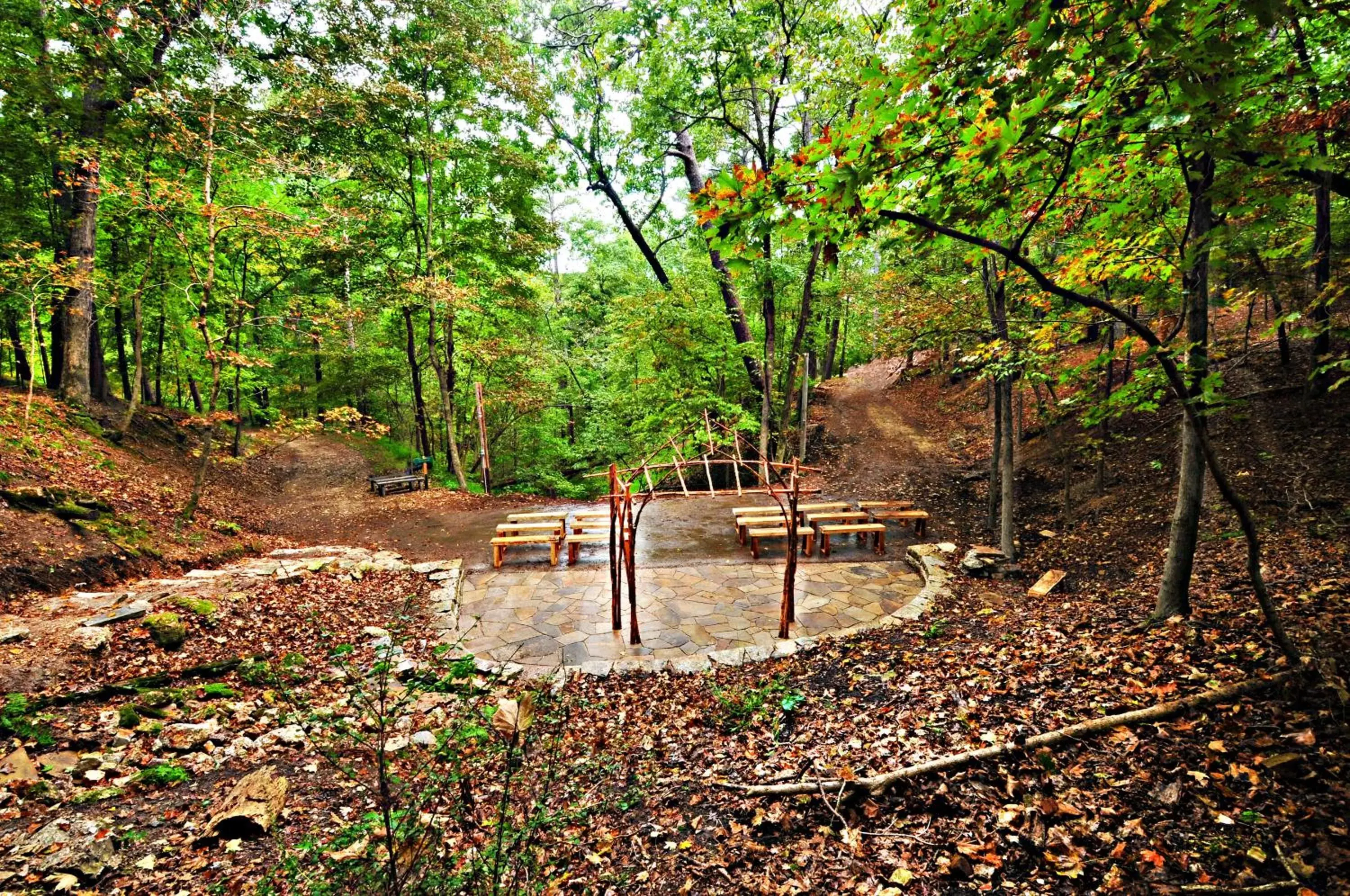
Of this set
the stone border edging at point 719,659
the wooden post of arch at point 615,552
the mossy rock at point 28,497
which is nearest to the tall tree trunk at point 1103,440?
the stone border edging at point 719,659

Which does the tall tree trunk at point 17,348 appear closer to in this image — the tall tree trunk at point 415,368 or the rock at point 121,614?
the tall tree trunk at point 415,368

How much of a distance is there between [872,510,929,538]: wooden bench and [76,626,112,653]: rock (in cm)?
914

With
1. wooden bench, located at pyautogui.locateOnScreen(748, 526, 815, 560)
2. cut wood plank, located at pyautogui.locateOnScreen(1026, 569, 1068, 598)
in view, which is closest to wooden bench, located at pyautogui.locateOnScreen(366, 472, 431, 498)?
wooden bench, located at pyautogui.locateOnScreen(748, 526, 815, 560)

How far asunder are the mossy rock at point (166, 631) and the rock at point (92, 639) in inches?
9.8

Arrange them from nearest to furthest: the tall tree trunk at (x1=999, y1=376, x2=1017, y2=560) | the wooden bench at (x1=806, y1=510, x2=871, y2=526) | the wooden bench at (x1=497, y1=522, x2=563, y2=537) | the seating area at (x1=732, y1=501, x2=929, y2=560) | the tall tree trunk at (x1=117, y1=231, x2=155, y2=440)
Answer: the tall tree trunk at (x1=999, y1=376, x2=1017, y2=560) → the seating area at (x1=732, y1=501, x2=929, y2=560) → the wooden bench at (x1=497, y1=522, x2=563, y2=537) → the wooden bench at (x1=806, y1=510, x2=871, y2=526) → the tall tree trunk at (x1=117, y1=231, x2=155, y2=440)

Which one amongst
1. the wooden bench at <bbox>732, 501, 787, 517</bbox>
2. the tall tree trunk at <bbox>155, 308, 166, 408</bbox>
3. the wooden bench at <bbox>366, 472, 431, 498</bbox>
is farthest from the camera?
the tall tree trunk at <bbox>155, 308, 166, 408</bbox>

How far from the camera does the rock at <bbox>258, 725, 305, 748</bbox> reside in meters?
3.50

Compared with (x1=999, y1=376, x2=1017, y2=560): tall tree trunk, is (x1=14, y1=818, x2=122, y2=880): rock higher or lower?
lower

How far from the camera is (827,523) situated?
9117mm

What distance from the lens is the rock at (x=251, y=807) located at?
2.62 m

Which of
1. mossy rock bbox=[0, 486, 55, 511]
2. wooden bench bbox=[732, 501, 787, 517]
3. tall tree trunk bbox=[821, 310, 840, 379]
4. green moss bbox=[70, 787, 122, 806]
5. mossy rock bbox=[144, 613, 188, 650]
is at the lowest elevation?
green moss bbox=[70, 787, 122, 806]

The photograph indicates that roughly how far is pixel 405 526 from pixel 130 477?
4.16 m

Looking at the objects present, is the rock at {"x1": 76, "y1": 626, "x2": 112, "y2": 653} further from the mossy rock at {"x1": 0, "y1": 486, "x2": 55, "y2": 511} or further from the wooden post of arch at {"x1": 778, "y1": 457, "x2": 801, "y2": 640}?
the wooden post of arch at {"x1": 778, "y1": 457, "x2": 801, "y2": 640}

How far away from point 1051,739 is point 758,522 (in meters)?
5.70
